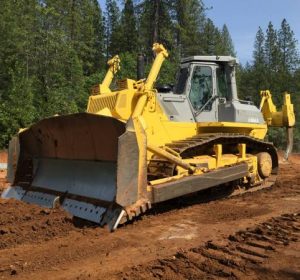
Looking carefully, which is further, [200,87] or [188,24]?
[188,24]

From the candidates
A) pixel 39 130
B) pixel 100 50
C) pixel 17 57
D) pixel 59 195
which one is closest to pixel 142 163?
pixel 59 195

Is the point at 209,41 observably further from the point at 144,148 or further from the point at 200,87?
the point at 144,148

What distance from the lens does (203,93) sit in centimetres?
928

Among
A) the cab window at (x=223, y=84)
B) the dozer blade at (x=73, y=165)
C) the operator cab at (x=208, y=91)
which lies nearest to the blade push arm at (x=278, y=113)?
the operator cab at (x=208, y=91)

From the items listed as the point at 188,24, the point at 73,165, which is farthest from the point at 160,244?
the point at 188,24

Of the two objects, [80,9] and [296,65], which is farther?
[296,65]

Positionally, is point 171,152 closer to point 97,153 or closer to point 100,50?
point 97,153

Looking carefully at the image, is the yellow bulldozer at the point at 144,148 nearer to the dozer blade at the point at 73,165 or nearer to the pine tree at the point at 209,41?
the dozer blade at the point at 73,165

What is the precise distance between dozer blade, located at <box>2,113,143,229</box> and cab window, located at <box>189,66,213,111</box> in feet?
8.38

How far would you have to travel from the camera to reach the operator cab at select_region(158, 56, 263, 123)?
903 cm

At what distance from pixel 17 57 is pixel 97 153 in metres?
19.0

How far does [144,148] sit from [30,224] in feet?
5.89

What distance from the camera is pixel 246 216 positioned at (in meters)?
7.16

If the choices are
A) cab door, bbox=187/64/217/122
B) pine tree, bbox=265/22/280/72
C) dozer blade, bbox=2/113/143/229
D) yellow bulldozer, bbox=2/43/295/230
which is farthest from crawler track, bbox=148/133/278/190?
pine tree, bbox=265/22/280/72
